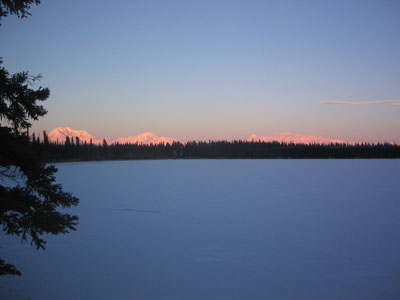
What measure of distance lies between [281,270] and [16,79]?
6316 mm

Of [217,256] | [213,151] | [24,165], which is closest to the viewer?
[24,165]

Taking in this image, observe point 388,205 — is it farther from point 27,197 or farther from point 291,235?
point 27,197

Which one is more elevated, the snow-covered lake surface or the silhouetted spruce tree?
the silhouetted spruce tree

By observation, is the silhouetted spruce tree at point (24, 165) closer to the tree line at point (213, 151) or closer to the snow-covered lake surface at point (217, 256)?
the snow-covered lake surface at point (217, 256)

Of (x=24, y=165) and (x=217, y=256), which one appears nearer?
(x=24, y=165)

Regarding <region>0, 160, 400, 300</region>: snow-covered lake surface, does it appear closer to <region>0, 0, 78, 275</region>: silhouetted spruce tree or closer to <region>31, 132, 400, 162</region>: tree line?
<region>0, 0, 78, 275</region>: silhouetted spruce tree

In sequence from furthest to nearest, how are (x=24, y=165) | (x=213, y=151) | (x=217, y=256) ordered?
(x=213, y=151)
(x=217, y=256)
(x=24, y=165)

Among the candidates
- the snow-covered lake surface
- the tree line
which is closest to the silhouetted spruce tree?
the snow-covered lake surface

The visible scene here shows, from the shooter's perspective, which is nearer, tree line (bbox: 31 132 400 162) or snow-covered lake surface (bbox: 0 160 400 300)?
snow-covered lake surface (bbox: 0 160 400 300)

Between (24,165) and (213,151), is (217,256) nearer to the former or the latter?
(24,165)

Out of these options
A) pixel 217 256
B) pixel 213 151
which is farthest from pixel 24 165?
pixel 213 151

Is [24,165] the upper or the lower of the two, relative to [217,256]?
upper

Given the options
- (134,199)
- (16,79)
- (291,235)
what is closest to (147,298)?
(16,79)

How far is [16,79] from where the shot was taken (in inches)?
217
